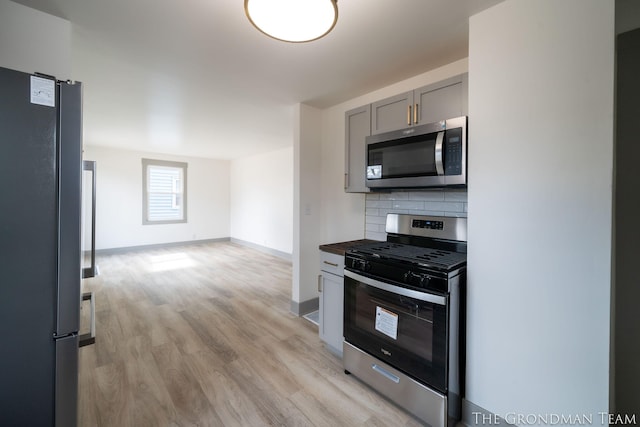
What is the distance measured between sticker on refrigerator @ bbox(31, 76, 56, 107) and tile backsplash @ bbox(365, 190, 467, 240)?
2301 mm

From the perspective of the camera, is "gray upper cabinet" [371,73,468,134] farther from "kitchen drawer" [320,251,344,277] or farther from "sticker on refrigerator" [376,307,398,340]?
"sticker on refrigerator" [376,307,398,340]

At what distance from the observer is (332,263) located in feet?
7.40

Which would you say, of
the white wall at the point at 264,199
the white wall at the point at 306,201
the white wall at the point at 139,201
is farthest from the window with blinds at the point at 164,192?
the white wall at the point at 306,201

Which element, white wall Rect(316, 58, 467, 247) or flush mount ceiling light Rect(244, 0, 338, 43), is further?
white wall Rect(316, 58, 467, 247)

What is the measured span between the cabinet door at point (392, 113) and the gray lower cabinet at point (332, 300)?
1152mm

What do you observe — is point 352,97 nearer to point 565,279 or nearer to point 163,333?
point 565,279

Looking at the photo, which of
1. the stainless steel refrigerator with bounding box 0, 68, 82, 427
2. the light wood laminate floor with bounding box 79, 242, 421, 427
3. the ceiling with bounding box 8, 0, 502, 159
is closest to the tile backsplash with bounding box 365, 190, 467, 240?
the ceiling with bounding box 8, 0, 502, 159

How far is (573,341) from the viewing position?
4.14ft

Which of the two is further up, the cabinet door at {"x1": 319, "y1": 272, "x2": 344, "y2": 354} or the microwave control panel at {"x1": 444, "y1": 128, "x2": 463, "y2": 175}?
the microwave control panel at {"x1": 444, "y1": 128, "x2": 463, "y2": 175}

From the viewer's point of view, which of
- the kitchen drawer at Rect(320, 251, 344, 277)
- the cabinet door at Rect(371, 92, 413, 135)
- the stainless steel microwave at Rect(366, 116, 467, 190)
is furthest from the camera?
the kitchen drawer at Rect(320, 251, 344, 277)

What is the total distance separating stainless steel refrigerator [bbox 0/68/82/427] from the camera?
0.94 metres

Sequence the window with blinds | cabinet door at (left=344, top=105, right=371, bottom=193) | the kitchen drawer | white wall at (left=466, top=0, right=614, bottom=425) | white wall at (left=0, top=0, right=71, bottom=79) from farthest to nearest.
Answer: the window with blinds, cabinet door at (left=344, top=105, right=371, bottom=193), the kitchen drawer, white wall at (left=0, top=0, right=71, bottom=79), white wall at (left=466, top=0, right=614, bottom=425)

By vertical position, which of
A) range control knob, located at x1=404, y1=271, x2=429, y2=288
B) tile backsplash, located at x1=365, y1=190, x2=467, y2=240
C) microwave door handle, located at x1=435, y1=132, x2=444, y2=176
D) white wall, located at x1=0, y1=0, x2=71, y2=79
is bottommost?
range control knob, located at x1=404, y1=271, x2=429, y2=288

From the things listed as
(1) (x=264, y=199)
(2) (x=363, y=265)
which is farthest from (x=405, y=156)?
(1) (x=264, y=199)
